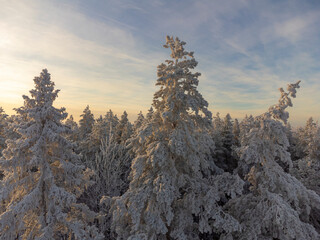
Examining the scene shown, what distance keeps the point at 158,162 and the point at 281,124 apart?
604 cm

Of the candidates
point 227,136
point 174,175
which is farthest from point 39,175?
point 227,136

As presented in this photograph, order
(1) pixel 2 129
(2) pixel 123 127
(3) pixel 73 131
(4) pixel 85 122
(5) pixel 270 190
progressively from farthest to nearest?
(4) pixel 85 122
(2) pixel 123 127
(1) pixel 2 129
(5) pixel 270 190
(3) pixel 73 131

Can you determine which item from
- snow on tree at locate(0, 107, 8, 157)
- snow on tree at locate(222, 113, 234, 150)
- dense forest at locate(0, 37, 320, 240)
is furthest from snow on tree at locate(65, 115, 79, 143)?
snow on tree at locate(222, 113, 234, 150)

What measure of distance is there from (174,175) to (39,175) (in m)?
5.66

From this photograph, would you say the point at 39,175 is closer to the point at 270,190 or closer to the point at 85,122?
the point at 270,190

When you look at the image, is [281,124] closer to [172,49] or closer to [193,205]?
[193,205]

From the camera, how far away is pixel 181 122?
8234 millimetres

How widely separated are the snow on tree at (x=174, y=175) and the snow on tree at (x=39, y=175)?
84.6 inches

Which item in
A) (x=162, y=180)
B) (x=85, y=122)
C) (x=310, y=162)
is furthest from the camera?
(x=85, y=122)

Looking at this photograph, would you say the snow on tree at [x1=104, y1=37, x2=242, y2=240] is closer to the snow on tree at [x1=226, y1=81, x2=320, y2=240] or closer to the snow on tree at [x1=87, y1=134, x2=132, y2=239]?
the snow on tree at [x1=226, y1=81, x2=320, y2=240]

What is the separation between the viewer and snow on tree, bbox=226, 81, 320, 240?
821 centimetres

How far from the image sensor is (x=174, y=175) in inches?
313

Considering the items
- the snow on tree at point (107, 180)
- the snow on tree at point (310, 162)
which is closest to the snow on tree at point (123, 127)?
the snow on tree at point (107, 180)

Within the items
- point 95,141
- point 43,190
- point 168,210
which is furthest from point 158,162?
point 95,141
